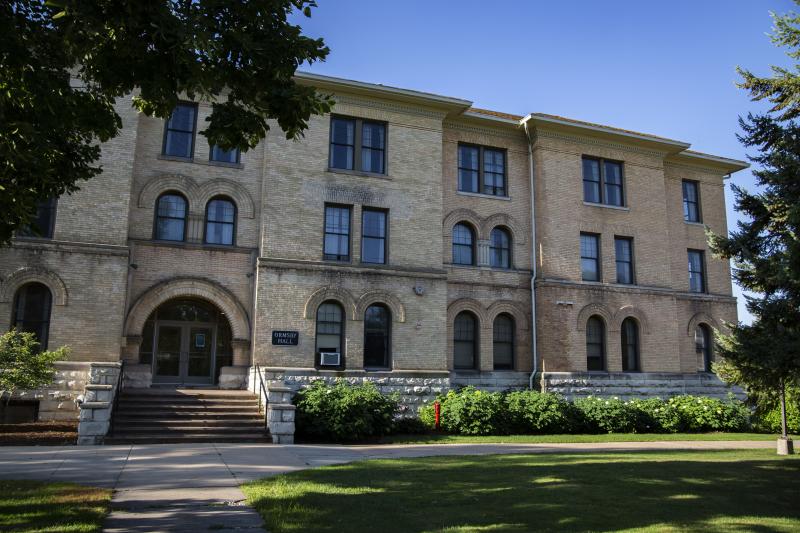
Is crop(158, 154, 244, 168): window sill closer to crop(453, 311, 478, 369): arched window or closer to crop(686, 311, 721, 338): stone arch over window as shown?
crop(453, 311, 478, 369): arched window

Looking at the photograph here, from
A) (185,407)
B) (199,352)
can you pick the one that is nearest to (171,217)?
(199,352)

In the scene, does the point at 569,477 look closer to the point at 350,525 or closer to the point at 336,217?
the point at 350,525

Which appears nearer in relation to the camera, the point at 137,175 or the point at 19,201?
the point at 19,201

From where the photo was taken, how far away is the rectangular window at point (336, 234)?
21.1 m

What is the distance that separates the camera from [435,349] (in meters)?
21.3

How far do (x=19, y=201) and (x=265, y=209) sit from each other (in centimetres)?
1188

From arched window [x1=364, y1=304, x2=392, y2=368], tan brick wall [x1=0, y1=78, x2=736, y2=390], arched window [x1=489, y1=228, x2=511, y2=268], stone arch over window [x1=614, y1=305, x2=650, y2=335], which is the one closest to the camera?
tan brick wall [x1=0, y1=78, x2=736, y2=390]

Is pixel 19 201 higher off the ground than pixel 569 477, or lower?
higher

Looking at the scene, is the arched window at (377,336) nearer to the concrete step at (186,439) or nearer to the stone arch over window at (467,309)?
the stone arch over window at (467,309)

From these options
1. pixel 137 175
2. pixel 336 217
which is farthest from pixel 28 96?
pixel 336 217

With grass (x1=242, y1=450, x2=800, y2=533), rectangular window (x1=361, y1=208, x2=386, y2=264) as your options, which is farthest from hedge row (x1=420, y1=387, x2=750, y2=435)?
grass (x1=242, y1=450, x2=800, y2=533)

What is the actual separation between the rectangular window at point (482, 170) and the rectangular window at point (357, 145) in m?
3.22

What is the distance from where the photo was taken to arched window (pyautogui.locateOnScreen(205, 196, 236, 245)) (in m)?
20.2

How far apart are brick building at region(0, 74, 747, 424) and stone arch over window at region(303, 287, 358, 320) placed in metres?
0.06
